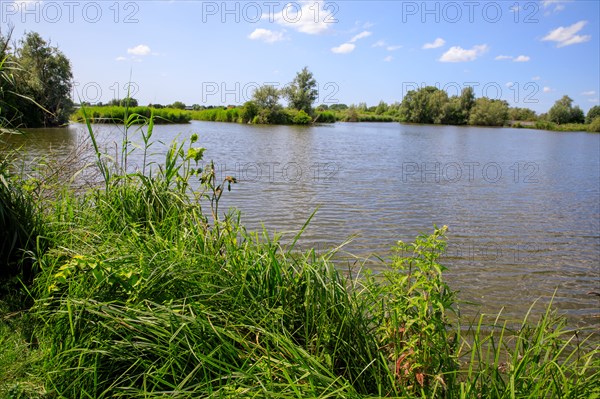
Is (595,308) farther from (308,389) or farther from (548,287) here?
(308,389)

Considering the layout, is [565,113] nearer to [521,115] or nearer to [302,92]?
[521,115]

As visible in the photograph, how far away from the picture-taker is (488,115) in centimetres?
8319

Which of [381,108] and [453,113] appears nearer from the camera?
[453,113]

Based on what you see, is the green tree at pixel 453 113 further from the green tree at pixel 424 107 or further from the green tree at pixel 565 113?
the green tree at pixel 565 113

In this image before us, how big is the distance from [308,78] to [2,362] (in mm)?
74161

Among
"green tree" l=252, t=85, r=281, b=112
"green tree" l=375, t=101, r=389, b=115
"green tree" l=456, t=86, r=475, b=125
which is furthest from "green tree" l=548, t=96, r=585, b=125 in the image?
"green tree" l=252, t=85, r=281, b=112

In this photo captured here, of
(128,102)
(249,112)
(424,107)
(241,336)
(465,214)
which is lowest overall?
(465,214)

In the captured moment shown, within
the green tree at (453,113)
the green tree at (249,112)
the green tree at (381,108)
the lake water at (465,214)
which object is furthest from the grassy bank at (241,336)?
the green tree at (381,108)

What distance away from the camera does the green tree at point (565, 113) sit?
84.2 meters

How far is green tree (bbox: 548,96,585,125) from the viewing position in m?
84.2

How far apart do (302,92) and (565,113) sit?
54153 mm

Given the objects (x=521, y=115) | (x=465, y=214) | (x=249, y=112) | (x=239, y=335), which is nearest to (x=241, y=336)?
(x=239, y=335)

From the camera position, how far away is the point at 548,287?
6152mm

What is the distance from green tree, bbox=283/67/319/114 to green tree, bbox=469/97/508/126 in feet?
110
